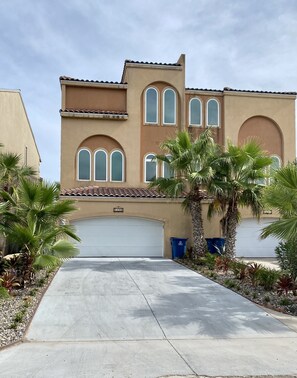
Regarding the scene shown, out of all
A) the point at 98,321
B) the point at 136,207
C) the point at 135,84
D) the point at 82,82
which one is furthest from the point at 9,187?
the point at 98,321

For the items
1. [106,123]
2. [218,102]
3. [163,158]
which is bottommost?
[163,158]

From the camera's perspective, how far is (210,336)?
7699 millimetres

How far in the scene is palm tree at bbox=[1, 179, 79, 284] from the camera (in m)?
11.4

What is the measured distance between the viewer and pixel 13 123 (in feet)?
71.9

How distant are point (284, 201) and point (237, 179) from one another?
259 inches

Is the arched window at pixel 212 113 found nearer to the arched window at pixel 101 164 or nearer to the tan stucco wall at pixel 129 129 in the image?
the tan stucco wall at pixel 129 129

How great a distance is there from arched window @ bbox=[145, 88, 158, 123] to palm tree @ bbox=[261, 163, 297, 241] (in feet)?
39.5

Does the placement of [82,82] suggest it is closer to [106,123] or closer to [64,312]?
[106,123]

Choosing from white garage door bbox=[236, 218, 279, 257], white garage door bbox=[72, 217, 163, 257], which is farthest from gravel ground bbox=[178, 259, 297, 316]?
white garage door bbox=[236, 218, 279, 257]

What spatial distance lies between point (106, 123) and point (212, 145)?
6.41 meters

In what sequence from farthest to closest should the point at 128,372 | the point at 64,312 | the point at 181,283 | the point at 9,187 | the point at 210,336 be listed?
1. the point at 9,187
2. the point at 181,283
3. the point at 64,312
4. the point at 210,336
5. the point at 128,372

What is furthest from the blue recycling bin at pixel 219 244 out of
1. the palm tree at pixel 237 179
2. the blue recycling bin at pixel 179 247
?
the palm tree at pixel 237 179

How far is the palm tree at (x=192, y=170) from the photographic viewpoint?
16391mm

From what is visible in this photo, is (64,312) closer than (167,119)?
Yes
